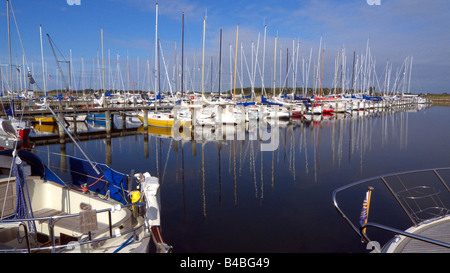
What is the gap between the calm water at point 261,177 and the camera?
9.84 metres

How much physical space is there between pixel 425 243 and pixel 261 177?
39.5 ft

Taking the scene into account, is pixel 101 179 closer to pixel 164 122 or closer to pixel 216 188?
pixel 216 188

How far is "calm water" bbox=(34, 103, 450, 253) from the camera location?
→ 9.84 meters

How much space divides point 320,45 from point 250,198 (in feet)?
191

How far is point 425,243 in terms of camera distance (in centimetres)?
539

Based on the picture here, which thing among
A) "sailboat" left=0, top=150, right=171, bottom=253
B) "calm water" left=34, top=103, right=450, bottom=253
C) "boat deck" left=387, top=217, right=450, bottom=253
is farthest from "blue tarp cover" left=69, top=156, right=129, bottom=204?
"boat deck" left=387, top=217, right=450, bottom=253

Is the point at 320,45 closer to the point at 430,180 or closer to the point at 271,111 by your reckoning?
the point at 271,111

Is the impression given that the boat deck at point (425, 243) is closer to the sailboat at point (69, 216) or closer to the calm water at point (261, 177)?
the calm water at point (261, 177)

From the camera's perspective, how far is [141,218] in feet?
23.2

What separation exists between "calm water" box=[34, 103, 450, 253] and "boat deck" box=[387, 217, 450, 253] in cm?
330

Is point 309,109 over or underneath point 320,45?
underneath

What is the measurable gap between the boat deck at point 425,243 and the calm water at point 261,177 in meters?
3.30

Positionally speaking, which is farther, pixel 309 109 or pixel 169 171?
pixel 309 109
